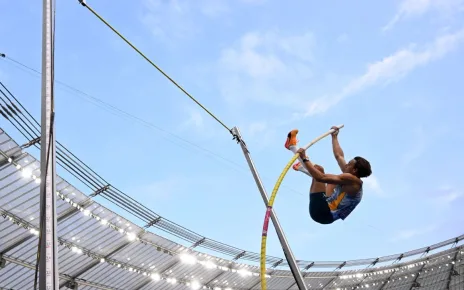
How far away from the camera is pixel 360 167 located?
6883 mm

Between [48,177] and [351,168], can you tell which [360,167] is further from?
[48,177]

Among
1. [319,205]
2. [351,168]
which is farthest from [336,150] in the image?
[319,205]

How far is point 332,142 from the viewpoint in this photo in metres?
7.66

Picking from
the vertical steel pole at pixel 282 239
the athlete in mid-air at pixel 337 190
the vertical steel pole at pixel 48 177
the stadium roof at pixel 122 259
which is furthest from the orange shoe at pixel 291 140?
the stadium roof at pixel 122 259

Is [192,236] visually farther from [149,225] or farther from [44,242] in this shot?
[44,242]

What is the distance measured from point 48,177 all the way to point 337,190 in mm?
4109

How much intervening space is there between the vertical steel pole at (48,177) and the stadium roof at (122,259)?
12199 mm

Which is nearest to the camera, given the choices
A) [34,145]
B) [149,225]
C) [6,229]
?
[34,145]

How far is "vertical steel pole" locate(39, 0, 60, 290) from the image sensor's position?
3879 mm

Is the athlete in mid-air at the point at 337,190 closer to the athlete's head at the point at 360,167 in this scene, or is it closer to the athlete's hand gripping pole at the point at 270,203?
the athlete's head at the point at 360,167

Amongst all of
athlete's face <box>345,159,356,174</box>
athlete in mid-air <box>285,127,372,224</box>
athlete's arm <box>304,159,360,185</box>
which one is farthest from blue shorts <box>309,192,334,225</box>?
athlete's arm <box>304,159,360,185</box>

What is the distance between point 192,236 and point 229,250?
3.25 metres

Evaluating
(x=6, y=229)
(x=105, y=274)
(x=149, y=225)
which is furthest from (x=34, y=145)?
(x=105, y=274)

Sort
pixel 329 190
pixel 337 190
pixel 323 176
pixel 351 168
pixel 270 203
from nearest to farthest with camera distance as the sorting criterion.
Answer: pixel 323 176, pixel 270 203, pixel 351 168, pixel 337 190, pixel 329 190
